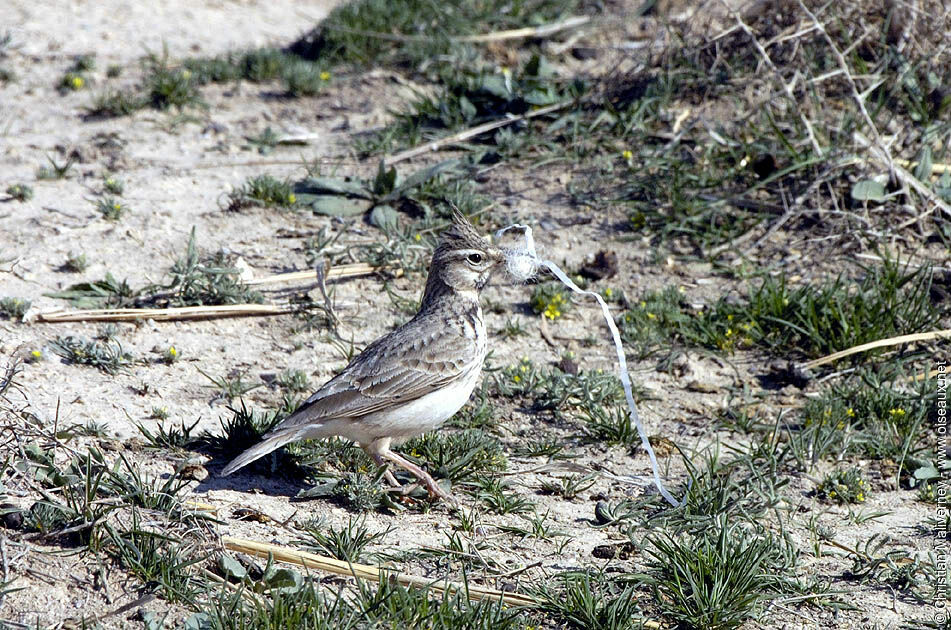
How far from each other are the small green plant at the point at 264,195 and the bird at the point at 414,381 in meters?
2.66

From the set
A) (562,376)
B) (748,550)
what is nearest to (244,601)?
(748,550)

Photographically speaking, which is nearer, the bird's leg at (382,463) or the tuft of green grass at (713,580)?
the tuft of green grass at (713,580)

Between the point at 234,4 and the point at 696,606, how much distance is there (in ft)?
33.2

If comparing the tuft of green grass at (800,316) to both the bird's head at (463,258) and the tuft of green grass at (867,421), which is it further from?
the bird's head at (463,258)

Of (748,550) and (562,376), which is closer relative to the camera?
(748,550)

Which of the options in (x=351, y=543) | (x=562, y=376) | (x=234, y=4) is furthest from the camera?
(x=234, y=4)

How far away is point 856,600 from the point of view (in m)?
4.90

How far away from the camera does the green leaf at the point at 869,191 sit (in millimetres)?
7840

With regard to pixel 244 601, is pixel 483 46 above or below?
above

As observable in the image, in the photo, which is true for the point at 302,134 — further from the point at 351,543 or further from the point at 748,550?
the point at 748,550

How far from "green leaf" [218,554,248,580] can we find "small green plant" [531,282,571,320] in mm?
3415

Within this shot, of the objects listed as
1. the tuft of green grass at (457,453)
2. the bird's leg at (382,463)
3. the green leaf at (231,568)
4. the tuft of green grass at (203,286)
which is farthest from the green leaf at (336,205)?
the green leaf at (231,568)

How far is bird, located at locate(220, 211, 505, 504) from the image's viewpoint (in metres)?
5.44

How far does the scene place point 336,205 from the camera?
8359 millimetres
